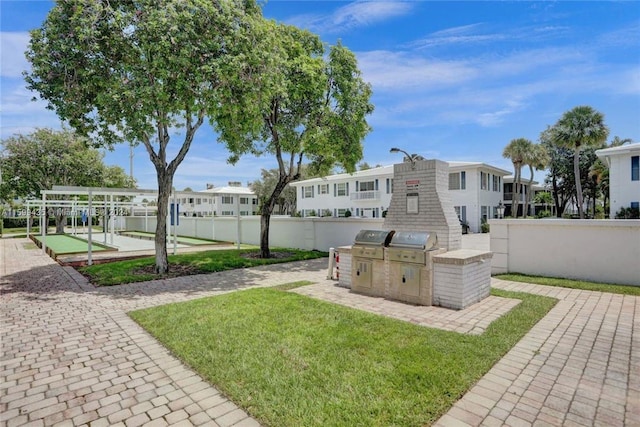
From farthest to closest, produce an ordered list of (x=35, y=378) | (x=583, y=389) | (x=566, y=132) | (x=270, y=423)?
(x=566, y=132) < (x=35, y=378) < (x=583, y=389) < (x=270, y=423)

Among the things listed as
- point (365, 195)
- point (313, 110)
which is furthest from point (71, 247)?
point (365, 195)

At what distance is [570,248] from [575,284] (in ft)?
3.51

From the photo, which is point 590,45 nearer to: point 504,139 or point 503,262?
point 503,262

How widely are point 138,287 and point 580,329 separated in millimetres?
8809

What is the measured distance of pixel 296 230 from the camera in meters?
16.0

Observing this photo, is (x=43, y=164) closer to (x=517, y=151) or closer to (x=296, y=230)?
(x=296, y=230)

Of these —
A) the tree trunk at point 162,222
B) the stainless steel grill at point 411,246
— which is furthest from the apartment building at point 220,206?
the stainless steel grill at point 411,246

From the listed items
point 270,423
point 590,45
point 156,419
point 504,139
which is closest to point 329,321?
point 270,423

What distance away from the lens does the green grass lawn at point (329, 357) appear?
2.83m

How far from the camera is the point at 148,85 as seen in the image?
741cm

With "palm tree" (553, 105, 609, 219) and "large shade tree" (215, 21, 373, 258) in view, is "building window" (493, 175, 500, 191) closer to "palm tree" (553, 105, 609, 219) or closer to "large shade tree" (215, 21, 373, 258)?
"palm tree" (553, 105, 609, 219)

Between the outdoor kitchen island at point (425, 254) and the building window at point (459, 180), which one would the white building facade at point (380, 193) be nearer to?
the building window at point (459, 180)

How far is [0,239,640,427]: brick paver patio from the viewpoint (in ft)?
9.17

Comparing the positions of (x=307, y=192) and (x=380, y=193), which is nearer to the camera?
(x=380, y=193)
